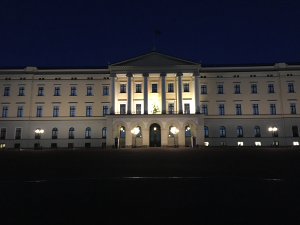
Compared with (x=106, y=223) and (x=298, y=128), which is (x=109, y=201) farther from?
(x=298, y=128)

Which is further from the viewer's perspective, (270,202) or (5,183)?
(5,183)

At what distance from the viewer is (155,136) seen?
3803 centimetres

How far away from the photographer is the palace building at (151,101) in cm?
3869

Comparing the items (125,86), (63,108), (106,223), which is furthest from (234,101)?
(106,223)

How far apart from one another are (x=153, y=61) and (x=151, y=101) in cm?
701

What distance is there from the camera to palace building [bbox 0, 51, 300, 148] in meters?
38.7

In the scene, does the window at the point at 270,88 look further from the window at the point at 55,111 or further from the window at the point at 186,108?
the window at the point at 55,111

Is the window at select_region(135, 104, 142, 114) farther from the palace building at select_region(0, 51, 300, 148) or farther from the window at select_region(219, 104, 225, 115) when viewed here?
the window at select_region(219, 104, 225, 115)

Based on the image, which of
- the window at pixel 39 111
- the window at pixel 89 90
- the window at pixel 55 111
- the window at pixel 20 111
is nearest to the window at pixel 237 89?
the window at pixel 89 90

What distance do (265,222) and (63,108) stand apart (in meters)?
42.0

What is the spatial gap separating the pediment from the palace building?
0.17 metres

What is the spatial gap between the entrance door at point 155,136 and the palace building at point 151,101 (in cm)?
17

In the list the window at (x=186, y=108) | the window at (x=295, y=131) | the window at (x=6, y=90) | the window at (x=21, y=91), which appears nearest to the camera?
the window at (x=186, y=108)

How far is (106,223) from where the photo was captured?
384 cm
